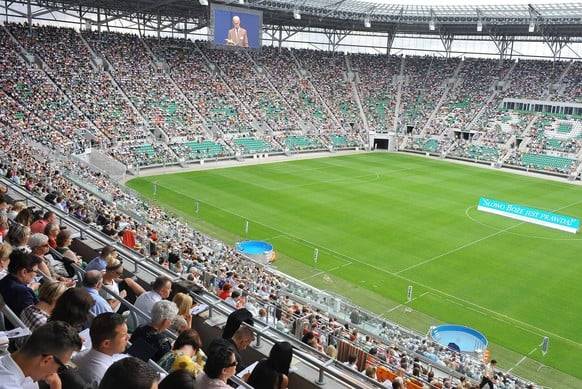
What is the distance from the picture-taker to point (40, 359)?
3.69 m

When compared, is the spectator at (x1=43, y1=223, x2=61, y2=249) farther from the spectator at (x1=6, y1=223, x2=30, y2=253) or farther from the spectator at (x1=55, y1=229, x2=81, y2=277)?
the spectator at (x1=6, y1=223, x2=30, y2=253)

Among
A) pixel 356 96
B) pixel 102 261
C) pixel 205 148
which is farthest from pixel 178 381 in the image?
pixel 356 96

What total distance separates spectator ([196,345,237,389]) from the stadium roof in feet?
168

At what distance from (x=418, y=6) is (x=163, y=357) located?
65619mm

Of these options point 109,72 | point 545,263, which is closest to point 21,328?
point 545,263

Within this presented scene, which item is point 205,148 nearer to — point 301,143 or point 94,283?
point 301,143

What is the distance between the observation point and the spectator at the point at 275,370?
17.4 feet

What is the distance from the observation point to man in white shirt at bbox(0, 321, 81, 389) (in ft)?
11.9

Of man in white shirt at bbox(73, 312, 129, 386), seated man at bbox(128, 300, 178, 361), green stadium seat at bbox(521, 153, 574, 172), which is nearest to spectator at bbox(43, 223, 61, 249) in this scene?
seated man at bbox(128, 300, 178, 361)

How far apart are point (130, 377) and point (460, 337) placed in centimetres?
1718

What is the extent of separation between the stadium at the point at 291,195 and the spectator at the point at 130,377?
2cm

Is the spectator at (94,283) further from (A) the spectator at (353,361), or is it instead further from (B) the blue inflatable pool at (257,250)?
(B) the blue inflatable pool at (257,250)

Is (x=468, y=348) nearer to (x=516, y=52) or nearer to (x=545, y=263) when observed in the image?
(x=545, y=263)

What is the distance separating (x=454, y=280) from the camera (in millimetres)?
23922
